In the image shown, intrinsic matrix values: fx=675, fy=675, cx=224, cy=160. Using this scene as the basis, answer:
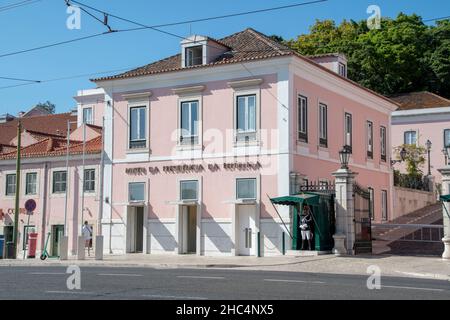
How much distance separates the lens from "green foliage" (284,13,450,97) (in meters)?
59.1

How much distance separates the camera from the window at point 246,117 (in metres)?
29.0

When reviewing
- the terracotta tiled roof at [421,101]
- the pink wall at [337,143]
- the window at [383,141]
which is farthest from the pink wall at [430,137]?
the pink wall at [337,143]

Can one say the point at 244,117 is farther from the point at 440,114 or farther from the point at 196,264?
the point at 440,114

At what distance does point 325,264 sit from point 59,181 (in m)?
17.7

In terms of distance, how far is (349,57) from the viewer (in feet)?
Result: 193

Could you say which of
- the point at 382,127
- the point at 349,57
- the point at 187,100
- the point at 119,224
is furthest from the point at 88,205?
the point at 349,57

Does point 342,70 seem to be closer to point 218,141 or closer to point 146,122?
point 218,141

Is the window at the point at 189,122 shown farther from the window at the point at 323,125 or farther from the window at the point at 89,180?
the window at the point at 89,180

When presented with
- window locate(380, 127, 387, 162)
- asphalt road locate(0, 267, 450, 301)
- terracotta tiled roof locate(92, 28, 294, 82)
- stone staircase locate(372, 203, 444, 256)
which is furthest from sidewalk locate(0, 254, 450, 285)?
window locate(380, 127, 387, 162)

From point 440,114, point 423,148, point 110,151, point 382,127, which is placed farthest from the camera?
point 440,114

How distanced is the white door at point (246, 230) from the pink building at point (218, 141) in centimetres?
4

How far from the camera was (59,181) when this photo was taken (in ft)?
116
